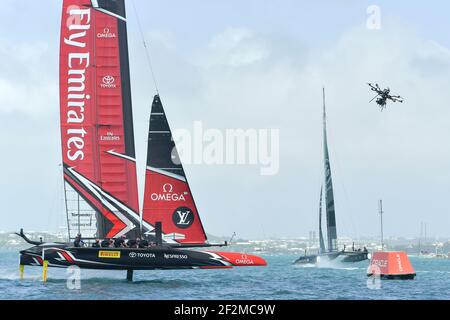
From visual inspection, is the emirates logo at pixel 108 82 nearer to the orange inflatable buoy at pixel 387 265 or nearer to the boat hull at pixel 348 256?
the orange inflatable buoy at pixel 387 265

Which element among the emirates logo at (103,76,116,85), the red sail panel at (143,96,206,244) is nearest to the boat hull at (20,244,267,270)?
the red sail panel at (143,96,206,244)

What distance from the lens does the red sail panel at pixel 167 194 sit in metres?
37.5

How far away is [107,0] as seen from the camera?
38.2 meters

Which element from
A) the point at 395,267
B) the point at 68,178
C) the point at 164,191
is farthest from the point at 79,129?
the point at 395,267

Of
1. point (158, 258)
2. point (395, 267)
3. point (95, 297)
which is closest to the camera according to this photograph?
point (95, 297)

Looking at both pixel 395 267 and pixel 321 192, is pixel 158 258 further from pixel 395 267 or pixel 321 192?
pixel 321 192

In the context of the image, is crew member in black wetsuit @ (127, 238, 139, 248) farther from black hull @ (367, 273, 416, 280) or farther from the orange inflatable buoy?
black hull @ (367, 273, 416, 280)

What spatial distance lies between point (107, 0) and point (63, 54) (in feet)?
10.9

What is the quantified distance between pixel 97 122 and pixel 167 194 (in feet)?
15.2

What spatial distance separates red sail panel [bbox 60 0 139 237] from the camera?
37312 millimetres

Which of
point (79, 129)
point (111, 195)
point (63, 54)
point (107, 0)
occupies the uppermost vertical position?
point (107, 0)

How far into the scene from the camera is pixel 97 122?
37.5 meters
